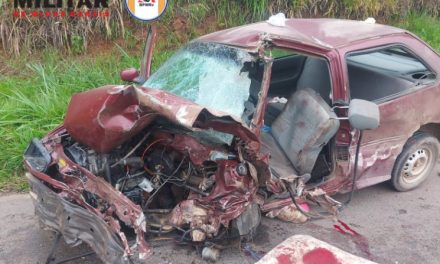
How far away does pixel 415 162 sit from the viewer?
4547mm

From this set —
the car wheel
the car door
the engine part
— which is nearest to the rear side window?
the car door

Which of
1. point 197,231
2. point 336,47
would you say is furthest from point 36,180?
point 336,47

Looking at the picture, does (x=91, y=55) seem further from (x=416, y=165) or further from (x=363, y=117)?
(x=363, y=117)

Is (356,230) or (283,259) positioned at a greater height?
(283,259)

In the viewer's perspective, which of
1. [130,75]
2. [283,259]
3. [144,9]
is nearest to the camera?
[283,259]

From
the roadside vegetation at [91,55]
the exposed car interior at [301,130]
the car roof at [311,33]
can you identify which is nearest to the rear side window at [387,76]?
the car roof at [311,33]

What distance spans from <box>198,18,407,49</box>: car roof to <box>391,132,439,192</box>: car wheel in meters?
1.03

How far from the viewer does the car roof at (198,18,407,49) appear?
3.78 metres

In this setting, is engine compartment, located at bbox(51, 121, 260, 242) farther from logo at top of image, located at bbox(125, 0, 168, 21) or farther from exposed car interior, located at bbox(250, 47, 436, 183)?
logo at top of image, located at bbox(125, 0, 168, 21)

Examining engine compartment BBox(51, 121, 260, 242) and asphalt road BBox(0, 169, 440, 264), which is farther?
asphalt road BBox(0, 169, 440, 264)

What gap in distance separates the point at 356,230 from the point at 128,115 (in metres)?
2.22

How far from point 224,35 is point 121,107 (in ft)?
4.44

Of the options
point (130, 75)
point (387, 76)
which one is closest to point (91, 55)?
point (130, 75)

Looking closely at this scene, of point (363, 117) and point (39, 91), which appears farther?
point (39, 91)
